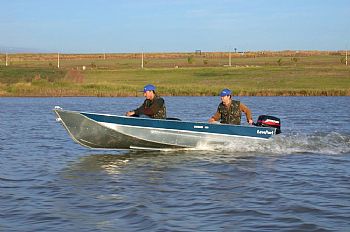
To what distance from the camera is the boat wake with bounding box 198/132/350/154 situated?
17734 millimetres

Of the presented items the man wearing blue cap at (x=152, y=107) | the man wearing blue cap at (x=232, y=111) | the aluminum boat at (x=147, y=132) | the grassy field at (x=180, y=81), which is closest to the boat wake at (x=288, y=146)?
the aluminum boat at (x=147, y=132)

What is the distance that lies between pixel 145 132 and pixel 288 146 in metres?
4.27

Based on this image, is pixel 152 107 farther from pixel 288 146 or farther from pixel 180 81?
pixel 180 81

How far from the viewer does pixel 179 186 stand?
491 inches

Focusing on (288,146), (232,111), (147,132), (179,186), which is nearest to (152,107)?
(147,132)

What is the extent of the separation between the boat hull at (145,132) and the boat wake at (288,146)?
180 mm

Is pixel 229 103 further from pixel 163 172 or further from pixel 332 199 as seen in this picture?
pixel 332 199

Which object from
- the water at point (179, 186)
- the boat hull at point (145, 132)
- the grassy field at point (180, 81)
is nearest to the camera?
the water at point (179, 186)

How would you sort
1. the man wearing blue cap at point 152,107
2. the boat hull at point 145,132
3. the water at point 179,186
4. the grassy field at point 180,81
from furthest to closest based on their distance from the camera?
the grassy field at point 180,81 → the man wearing blue cap at point 152,107 → the boat hull at point 145,132 → the water at point 179,186

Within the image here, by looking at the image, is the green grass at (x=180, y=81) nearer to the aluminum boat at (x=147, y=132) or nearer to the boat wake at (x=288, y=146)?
the boat wake at (x=288, y=146)

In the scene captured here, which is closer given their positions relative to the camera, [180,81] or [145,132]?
[145,132]

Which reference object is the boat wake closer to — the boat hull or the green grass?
the boat hull

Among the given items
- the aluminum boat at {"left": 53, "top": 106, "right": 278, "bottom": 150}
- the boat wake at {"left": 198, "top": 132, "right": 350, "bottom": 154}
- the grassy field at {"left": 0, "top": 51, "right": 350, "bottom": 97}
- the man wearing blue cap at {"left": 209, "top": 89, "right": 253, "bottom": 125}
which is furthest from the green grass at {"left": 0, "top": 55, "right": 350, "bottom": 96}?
the aluminum boat at {"left": 53, "top": 106, "right": 278, "bottom": 150}

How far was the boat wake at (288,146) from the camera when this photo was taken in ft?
58.2
